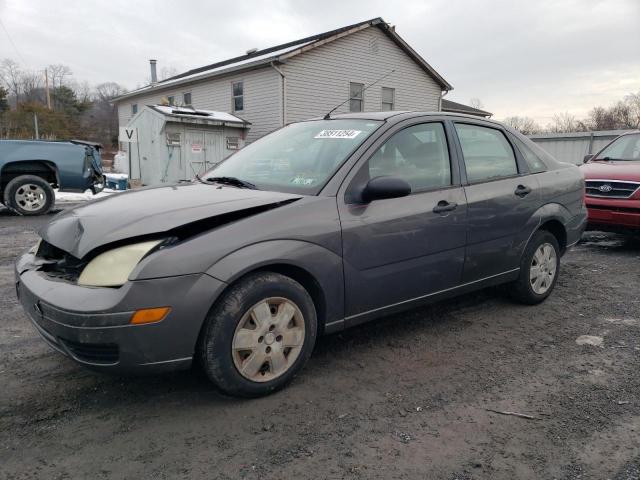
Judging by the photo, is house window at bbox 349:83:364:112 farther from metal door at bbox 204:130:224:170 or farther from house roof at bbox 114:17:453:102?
metal door at bbox 204:130:224:170

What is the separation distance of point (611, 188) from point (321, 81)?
1425 centimetres

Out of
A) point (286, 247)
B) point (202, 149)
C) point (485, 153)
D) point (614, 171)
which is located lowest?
point (286, 247)

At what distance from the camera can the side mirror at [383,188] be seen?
2951 millimetres

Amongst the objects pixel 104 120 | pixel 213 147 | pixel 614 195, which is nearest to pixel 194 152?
pixel 213 147

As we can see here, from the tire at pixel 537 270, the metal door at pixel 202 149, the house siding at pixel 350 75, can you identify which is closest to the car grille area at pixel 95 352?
the tire at pixel 537 270

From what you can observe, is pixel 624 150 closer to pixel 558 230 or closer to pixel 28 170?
pixel 558 230

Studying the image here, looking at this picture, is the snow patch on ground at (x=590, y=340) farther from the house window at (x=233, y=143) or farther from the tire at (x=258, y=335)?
the house window at (x=233, y=143)

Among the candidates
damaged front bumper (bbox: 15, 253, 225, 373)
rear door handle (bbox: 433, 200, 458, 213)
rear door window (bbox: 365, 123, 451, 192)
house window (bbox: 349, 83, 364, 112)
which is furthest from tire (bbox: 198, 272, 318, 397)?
house window (bbox: 349, 83, 364, 112)

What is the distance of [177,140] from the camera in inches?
642

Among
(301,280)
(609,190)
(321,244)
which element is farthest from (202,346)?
(609,190)

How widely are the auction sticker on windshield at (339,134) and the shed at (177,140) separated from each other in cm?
1236

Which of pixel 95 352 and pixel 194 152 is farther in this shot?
pixel 194 152

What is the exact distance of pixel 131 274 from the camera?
2311mm

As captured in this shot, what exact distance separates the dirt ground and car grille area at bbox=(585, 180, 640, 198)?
343 cm
